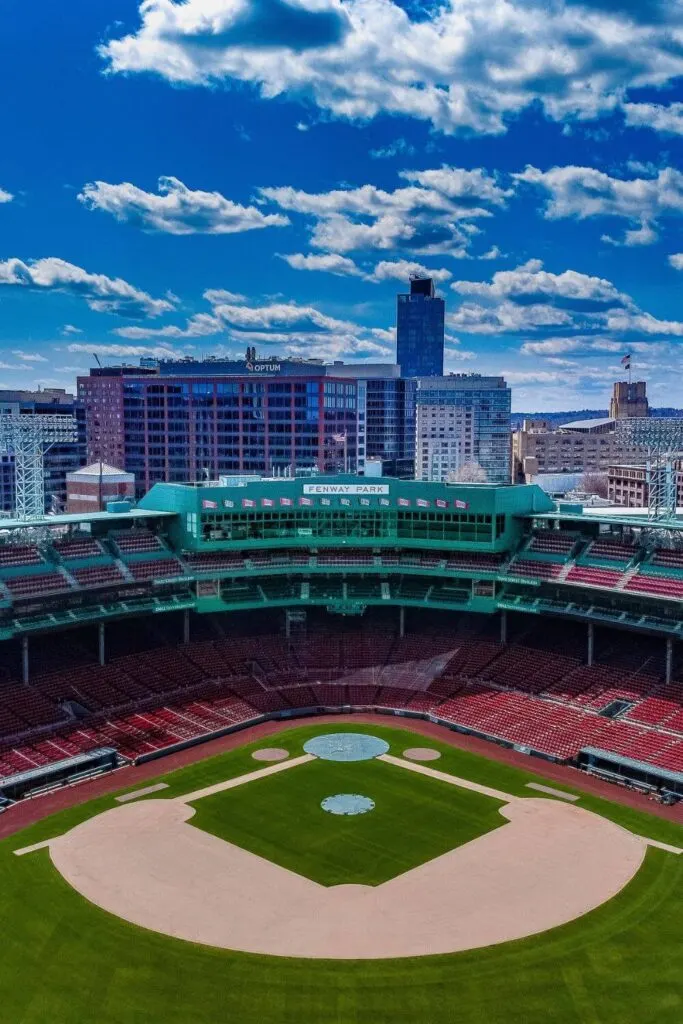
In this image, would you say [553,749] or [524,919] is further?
[553,749]

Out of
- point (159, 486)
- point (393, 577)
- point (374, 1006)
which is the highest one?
point (159, 486)

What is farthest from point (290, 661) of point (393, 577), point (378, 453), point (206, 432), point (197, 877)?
point (378, 453)

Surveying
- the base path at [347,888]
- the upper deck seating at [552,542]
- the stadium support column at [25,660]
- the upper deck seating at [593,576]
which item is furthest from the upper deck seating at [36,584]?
the upper deck seating at [593,576]

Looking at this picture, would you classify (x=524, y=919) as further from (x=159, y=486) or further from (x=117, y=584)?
(x=159, y=486)

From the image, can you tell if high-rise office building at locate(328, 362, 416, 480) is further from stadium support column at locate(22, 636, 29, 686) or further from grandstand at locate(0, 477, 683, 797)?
stadium support column at locate(22, 636, 29, 686)

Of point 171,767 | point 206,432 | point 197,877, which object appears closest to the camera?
point 197,877

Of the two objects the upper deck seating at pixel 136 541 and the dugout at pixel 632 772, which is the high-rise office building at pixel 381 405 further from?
the dugout at pixel 632 772
